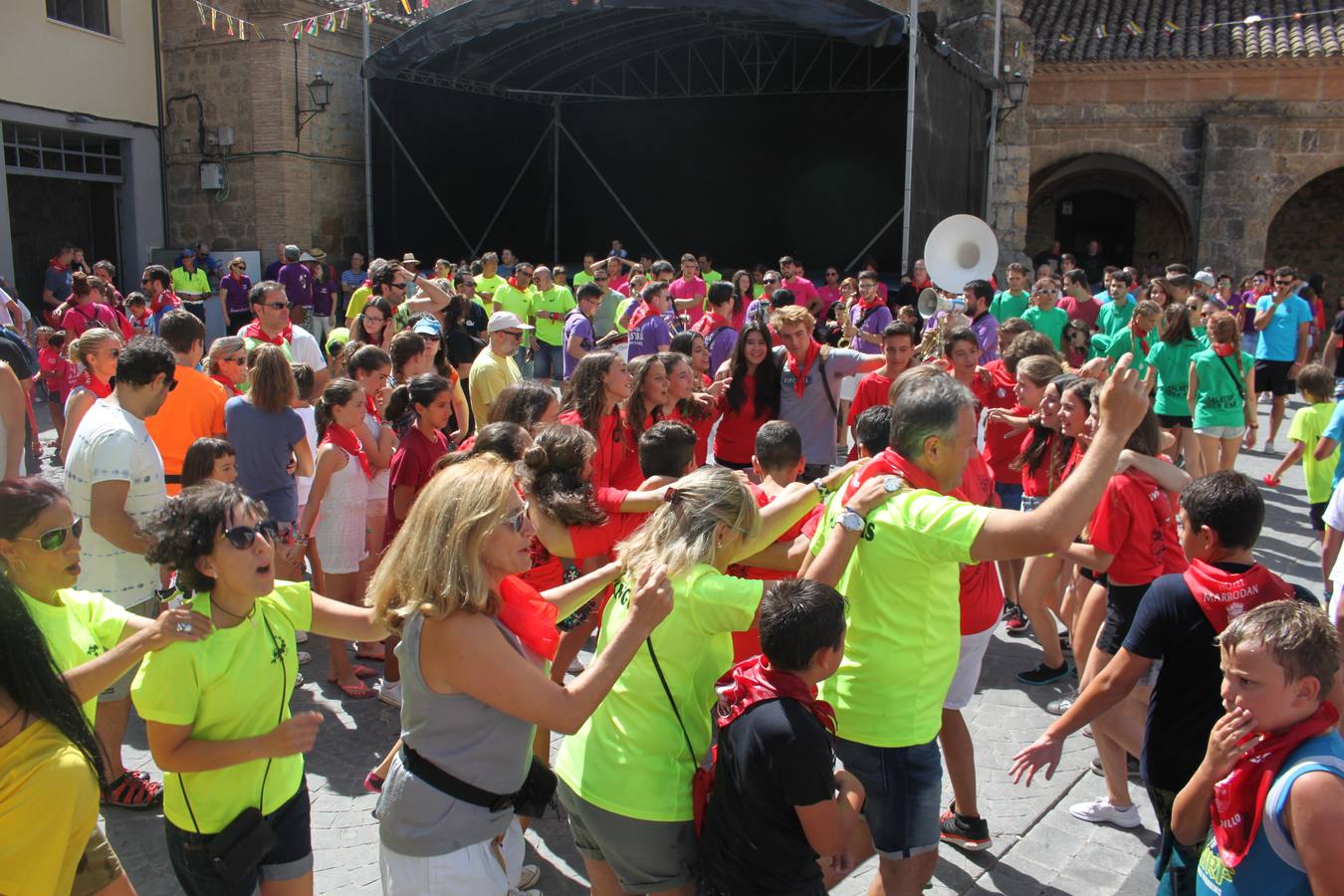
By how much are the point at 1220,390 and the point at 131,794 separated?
7180 millimetres

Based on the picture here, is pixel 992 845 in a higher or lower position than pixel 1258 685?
lower

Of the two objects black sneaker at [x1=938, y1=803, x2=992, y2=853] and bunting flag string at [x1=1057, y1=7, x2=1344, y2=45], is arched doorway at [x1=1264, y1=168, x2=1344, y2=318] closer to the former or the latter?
bunting flag string at [x1=1057, y1=7, x2=1344, y2=45]

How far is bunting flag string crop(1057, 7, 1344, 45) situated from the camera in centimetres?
1880

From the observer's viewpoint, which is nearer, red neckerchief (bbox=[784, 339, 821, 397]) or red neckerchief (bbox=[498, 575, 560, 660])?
red neckerchief (bbox=[498, 575, 560, 660])

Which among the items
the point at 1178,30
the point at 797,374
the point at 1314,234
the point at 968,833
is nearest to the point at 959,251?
the point at 797,374

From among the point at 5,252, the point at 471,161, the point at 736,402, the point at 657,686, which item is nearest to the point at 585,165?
the point at 471,161

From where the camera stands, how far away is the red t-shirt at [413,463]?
462cm

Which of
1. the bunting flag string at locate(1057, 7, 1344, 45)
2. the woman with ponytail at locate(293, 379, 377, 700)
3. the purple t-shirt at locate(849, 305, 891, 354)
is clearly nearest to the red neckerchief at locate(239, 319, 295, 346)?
the woman with ponytail at locate(293, 379, 377, 700)

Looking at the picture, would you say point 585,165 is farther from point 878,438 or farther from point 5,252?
point 878,438

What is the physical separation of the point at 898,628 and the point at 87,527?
292 centimetres

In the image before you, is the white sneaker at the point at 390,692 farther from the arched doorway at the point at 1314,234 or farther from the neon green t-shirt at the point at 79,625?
the arched doorway at the point at 1314,234

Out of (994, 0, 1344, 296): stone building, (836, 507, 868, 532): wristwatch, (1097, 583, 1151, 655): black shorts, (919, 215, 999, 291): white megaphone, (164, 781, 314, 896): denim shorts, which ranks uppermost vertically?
(994, 0, 1344, 296): stone building

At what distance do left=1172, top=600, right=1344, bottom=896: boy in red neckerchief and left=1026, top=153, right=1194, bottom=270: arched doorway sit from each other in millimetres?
21253

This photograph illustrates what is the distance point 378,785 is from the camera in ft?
13.3
